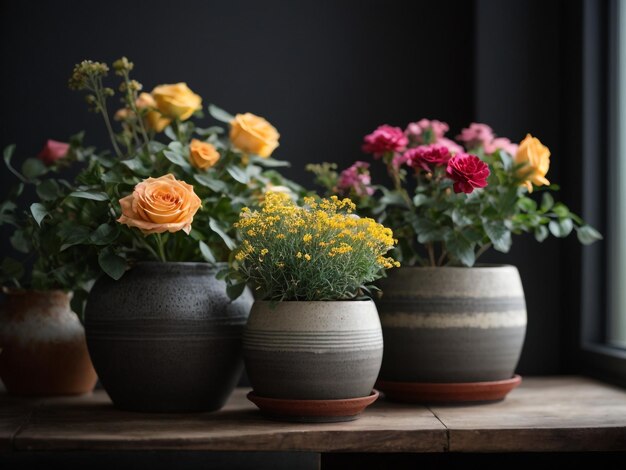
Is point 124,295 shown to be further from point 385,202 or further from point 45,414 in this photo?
point 385,202

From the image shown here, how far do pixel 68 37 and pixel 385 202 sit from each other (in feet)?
2.87

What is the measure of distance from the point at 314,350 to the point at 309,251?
0.16 metres

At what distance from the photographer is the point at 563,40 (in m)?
2.13

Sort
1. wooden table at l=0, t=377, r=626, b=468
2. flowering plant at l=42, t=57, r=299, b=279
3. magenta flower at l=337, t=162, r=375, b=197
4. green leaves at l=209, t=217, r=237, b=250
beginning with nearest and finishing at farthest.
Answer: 1. wooden table at l=0, t=377, r=626, b=468
2. flowering plant at l=42, t=57, r=299, b=279
3. green leaves at l=209, t=217, r=237, b=250
4. magenta flower at l=337, t=162, r=375, b=197

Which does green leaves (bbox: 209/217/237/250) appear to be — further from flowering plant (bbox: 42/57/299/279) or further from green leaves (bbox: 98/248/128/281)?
green leaves (bbox: 98/248/128/281)

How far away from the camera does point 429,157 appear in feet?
5.43

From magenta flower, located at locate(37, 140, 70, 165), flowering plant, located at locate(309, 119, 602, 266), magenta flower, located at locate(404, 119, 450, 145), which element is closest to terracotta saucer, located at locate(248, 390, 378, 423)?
flowering plant, located at locate(309, 119, 602, 266)

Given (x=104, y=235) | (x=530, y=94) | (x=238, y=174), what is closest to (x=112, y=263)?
(x=104, y=235)

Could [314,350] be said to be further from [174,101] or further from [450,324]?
[174,101]

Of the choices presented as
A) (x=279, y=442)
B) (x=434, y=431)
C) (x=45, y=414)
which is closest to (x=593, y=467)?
(x=434, y=431)

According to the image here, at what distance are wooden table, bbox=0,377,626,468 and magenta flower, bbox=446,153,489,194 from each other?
1.29 ft

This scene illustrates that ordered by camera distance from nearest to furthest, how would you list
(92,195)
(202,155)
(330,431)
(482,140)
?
(330,431), (92,195), (202,155), (482,140)

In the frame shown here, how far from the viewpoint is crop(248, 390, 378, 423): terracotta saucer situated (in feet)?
4.78

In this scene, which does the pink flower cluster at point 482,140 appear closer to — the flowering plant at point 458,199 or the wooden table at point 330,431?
the flowering plant at point 458,199
